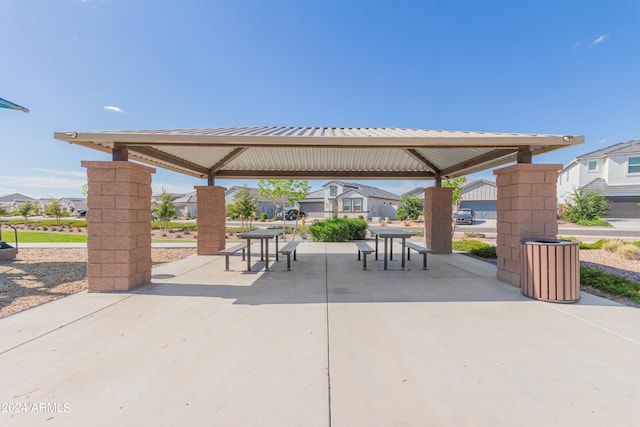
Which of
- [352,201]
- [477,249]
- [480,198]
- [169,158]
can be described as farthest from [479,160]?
[480,198]

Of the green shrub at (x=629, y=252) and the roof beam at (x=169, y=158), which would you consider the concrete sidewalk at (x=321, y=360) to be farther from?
the green shrub at (x=629, y=252)

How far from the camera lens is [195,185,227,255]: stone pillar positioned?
32.0ft

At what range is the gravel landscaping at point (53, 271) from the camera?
5.00 metres

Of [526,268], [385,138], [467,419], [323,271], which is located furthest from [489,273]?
[467,419]

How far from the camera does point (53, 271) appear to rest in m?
7.09

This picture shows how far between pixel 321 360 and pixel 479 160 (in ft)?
22.6

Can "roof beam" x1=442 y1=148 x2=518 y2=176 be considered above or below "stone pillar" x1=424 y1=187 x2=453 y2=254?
above

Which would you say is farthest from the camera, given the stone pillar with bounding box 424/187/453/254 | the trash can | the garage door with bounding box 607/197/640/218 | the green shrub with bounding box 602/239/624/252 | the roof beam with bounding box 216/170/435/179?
the garage door with bounding box 607/197/640/218

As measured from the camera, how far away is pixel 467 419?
208 centimetres

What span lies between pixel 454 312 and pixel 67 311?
19.7 ft

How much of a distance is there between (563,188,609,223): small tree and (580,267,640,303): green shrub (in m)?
24.8

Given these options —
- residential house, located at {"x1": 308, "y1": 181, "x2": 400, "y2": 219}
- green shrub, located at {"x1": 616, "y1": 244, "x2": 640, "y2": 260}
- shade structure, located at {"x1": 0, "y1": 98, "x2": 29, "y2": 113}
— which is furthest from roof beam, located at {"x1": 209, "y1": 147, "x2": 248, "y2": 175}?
residential house, located at {"x1": 308, "y1": 181, "x2": 400, "y2": 219}

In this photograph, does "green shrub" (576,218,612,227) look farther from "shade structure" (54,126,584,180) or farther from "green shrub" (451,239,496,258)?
"shade structure" (54,126,584,180)

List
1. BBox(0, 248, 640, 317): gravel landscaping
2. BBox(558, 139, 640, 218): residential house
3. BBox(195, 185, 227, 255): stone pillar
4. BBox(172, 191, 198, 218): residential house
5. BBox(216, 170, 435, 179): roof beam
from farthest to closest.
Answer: BBox(172, 191, 198, 218): residential house → BBox(558, 139, 640, 218): residential house → BBox(216, 170, 435, 179): roof beam → BBox(195, 185, 227, 255): stone pillar → BBox(0, 248, 640, 317): gravel landscaping
